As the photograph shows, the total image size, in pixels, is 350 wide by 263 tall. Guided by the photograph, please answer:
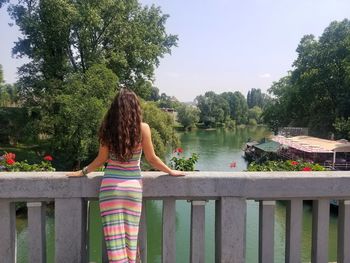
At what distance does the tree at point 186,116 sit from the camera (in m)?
91.6

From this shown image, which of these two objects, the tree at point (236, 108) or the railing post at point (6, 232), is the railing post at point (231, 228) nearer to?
the railing post at point (6, 232)

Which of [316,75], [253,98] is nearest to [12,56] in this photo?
[316,75]

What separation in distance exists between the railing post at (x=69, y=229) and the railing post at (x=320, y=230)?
173cm

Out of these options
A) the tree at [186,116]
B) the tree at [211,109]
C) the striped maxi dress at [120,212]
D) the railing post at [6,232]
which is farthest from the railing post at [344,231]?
the tree at [211,109]

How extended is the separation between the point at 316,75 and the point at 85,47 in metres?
30.3

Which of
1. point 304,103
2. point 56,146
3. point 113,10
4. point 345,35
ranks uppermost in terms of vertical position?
point 345,35

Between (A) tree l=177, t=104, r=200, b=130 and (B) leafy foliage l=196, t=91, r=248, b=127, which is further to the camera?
(B) leafy foliage l=196, t=91, r=248, b=127

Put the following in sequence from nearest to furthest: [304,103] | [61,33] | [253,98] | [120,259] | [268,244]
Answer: [120,259], [268,244], [61,33], [304,103], [253,98]

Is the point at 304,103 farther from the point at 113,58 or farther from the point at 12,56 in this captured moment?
the point at 12,56

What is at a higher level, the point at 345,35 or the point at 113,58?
the point at 345,35

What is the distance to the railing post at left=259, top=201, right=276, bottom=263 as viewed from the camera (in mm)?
2715

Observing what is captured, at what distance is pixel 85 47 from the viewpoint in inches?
931

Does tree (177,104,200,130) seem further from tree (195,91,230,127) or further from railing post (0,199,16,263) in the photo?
railing post (0,199,16,263)

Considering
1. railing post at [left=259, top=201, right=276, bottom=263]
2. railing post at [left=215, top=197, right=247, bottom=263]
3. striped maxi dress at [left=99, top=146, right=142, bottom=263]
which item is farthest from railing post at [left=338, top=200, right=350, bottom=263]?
striped maxi dress at [left=99, top=146, right=142, bottom=263]
